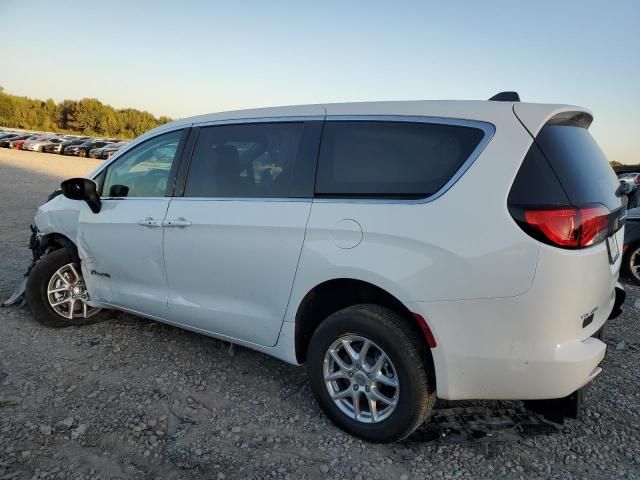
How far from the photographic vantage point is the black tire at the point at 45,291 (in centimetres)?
407

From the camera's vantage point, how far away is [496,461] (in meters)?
2.49

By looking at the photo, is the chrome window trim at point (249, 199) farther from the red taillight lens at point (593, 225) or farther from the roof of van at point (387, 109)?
the red taillight lens at point (593, 225)

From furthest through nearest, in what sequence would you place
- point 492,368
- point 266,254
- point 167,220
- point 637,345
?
point 637,345 → point 167,220 → point 266,254 → point 492,368

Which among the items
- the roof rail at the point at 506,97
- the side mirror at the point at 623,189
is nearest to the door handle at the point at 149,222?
the roof rail at the point at 506,97

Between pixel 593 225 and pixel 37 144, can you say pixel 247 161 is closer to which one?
pixel 593 225

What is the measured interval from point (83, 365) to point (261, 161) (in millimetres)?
2005

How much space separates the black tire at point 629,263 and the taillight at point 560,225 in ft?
16.0

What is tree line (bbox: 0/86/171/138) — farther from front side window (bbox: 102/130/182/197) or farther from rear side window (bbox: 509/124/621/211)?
rear side window (bbox: 509/124/621/211)

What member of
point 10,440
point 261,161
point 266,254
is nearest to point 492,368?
point 266,254

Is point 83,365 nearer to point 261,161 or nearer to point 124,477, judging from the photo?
point 124,477

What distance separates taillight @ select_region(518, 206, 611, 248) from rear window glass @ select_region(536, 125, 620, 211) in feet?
0.29

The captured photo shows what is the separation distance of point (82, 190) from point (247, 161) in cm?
150

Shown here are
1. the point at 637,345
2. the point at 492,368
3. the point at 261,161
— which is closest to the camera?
the point at 492,368

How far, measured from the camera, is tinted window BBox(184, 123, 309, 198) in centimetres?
289
